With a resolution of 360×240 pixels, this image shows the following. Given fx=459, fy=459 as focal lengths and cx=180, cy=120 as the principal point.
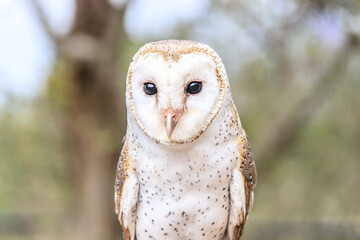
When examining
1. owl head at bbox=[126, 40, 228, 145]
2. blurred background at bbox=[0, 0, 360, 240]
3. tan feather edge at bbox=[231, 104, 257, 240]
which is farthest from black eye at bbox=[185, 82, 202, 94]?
blurred background at bbox=[0, 0, 360, 240]

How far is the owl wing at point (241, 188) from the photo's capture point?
4.06 ft

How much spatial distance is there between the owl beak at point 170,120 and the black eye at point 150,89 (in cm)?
6

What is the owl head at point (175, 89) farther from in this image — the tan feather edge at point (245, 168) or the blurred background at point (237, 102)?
→ the blurred background at point (237, 102)

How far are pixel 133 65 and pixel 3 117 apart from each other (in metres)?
3.30

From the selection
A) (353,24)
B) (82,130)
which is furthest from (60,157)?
(353,24)

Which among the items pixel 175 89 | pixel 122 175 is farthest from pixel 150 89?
pixel 122 175

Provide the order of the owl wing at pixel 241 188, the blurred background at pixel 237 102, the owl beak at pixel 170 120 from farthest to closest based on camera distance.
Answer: the blurred background at pixel 237 102, the owl wing at pixel 241 188, the owl beak at pixel 170 120

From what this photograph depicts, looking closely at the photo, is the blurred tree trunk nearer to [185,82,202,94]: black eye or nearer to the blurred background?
the blurred background

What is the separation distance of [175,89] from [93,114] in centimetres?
241

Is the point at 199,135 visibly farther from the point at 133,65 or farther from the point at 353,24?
the point at 353,24

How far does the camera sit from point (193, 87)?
1.06 m

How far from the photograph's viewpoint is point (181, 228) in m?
1.25

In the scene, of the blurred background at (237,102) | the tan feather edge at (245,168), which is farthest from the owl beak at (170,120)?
the blurred background at (237,102)

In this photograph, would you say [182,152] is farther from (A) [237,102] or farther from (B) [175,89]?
(A) [237,102]
